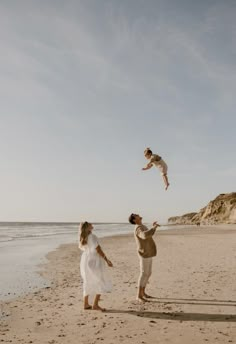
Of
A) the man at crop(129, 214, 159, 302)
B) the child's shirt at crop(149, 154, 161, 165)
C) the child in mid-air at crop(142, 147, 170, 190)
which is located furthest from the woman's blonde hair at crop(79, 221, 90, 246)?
the child's shirt at crop(149, 154, 161, 165)

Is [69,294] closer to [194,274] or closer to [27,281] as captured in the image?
[27,281]

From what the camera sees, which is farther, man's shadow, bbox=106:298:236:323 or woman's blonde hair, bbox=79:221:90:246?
woman's blonde hair, bbox=79:221:90:246

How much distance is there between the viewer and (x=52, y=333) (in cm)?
751

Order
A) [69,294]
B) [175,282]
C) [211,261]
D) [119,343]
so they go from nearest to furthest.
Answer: [119,343] → [69,294] → [175,282] → [211,261]

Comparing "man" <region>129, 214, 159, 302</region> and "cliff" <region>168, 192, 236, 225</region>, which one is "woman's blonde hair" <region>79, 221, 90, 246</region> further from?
"cliff" <region>168, 192, 236, 225</region>

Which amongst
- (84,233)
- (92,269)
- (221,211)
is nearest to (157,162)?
(84,233)

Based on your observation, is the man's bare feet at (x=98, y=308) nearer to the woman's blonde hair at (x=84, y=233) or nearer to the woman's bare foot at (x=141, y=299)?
the woman's bare foot at (x=141, y=299)

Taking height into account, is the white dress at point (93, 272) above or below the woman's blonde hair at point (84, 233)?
below

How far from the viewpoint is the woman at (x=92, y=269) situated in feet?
30.1

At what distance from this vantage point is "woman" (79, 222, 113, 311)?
30.1 ft

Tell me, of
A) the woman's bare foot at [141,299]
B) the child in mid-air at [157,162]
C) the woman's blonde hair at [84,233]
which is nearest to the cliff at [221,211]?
the woman's bare foot at [141,299]

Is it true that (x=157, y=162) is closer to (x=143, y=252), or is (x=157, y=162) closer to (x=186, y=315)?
(x=143, y=252)

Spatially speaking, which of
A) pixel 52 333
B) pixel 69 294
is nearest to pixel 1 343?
pixel 52 333

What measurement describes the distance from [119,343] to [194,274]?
7.49 metres
